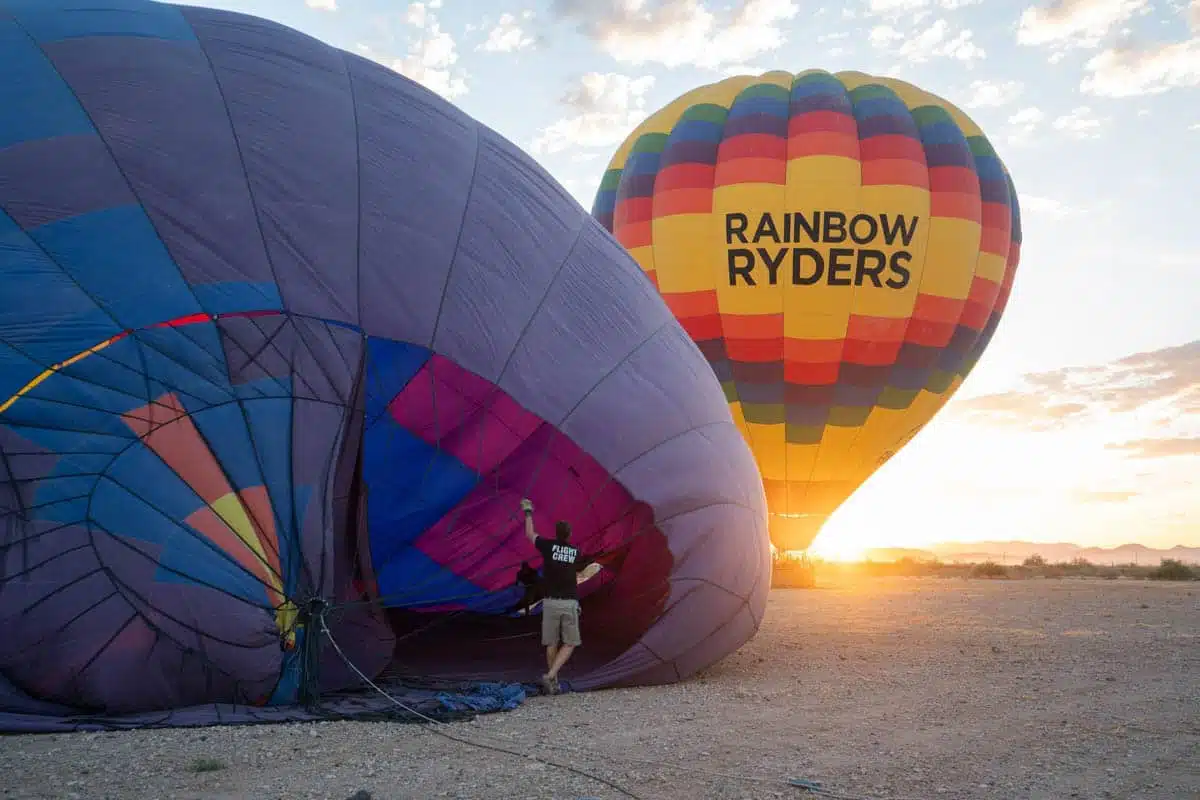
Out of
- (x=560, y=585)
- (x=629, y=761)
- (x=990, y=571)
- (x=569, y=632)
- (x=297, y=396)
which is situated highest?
(x=297, y=396)

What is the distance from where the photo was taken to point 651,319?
7.46m

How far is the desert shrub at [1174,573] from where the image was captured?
90.3 ft

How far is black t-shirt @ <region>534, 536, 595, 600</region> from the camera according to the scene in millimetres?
6707

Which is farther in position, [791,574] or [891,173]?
[791,574]

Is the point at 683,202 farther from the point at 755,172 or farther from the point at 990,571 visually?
the point at 990,571

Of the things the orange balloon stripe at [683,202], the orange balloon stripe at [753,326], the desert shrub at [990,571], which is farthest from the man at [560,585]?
the desert shrub at [990,571]

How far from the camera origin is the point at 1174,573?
27859mm

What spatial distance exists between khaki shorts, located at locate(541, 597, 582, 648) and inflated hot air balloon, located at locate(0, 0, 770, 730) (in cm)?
31

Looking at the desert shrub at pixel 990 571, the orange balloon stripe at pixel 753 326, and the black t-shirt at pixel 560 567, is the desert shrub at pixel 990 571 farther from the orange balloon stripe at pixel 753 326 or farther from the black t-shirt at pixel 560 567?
the black t-shirt at pixel 560 567

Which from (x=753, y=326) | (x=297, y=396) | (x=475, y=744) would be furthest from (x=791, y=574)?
A: (x=475, y=744)

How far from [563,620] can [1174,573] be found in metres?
25.9

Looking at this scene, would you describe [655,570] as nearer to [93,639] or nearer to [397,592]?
[397,592]

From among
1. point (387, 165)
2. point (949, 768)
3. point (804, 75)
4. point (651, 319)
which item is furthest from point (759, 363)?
point (949, 768)

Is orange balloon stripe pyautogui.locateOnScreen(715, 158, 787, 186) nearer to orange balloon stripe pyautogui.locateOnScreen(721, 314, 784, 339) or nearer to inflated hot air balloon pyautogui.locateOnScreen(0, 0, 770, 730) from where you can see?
orange balloon stripe pyautogui.locateOnScreen(721, 314, 784, 339)
